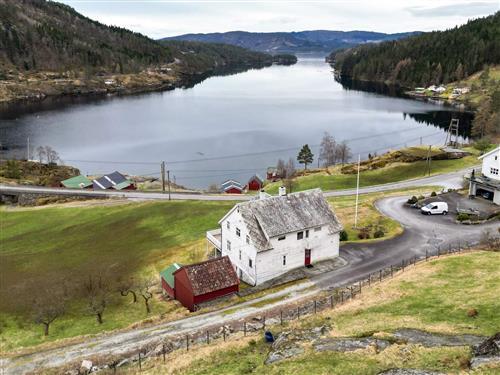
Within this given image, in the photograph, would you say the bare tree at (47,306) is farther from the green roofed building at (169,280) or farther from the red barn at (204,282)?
the red barn at (204,282)

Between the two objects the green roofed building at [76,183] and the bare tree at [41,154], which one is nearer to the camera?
the green roofed building at [76,183]

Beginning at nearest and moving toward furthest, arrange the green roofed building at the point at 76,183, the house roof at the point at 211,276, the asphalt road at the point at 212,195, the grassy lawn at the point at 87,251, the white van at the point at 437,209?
the grassy lawn at the point at 87,251 → the house roof at the point at 211,276 → the white van at the point at 437,209 → the asphalt road at the point at 212,195 → the green roofed building at the point at 76,183

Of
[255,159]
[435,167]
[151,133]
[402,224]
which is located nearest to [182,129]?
[151,133]

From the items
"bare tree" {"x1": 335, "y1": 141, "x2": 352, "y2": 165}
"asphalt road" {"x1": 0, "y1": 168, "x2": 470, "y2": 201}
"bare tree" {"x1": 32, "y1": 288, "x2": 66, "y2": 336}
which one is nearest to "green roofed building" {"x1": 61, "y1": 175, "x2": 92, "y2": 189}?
"asphalt road" {"x1": 0, "y1": 168, "x2": 470, "y2": 201}

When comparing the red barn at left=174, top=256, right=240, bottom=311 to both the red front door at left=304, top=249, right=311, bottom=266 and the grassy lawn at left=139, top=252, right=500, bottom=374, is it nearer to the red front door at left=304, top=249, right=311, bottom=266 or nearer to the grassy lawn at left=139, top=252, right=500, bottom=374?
the red front door at left=304, top=249, right=311, bottom=266

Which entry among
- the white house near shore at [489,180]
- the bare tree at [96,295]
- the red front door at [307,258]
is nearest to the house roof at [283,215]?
the red front door at [307,258]

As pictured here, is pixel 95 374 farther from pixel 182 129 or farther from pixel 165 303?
pixel 182 129

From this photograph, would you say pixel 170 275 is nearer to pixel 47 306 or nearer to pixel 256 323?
pixel 47 306

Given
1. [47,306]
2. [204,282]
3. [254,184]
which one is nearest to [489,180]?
[204,282]

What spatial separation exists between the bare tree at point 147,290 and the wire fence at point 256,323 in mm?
8574

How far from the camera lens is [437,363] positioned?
25.4 meters

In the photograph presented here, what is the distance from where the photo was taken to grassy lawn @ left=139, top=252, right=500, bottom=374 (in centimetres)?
2697

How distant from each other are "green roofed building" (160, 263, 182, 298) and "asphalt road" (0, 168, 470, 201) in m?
41.5

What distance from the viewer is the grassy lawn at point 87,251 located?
45.7m
